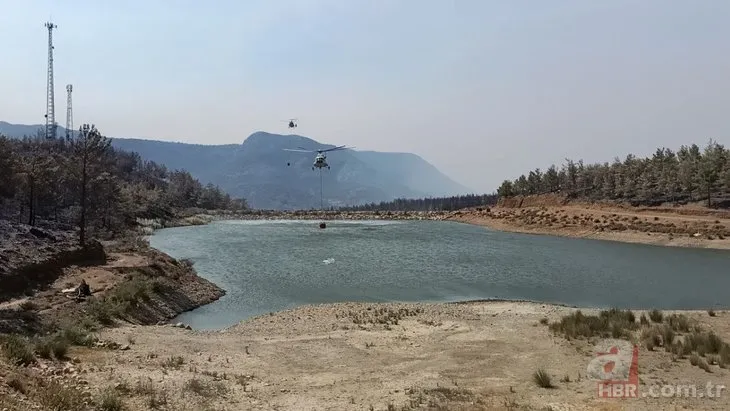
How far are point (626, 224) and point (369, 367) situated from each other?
64.0 m

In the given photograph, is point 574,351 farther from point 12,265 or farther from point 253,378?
point 12,265

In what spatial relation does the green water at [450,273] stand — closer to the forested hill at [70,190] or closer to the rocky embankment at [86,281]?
the rocky embankment at [86,281]

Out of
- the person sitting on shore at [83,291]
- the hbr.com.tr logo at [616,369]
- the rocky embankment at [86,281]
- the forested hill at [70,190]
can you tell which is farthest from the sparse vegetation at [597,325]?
the forested hill at [70,190]

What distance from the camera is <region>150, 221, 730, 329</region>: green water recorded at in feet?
97.3

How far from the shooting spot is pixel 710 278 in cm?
3628

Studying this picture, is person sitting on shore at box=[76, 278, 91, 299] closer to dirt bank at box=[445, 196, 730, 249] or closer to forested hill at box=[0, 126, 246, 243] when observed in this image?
forested hill at box=[0, 126, 246, 243]

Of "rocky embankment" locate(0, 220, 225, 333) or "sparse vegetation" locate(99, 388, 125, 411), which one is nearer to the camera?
"sparse vegetation" locate(99, 388, 125, 411)

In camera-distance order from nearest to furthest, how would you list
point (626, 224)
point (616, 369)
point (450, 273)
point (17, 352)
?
point (17, 352)
point (616, 369)
point (450, 273)
point (626, 224)

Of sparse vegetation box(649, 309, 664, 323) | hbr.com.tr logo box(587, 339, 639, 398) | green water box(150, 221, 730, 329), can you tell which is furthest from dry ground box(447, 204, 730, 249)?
hbr.com.tr logo box(587, 339, 639, 398)

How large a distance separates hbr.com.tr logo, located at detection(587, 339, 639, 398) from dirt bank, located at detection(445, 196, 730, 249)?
1870 inches

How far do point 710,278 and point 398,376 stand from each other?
32749mm

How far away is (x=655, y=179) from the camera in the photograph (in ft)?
283

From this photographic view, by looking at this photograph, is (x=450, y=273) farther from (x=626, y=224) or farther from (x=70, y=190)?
(x=70, y=190)

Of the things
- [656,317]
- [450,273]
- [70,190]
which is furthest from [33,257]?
[70,190]
